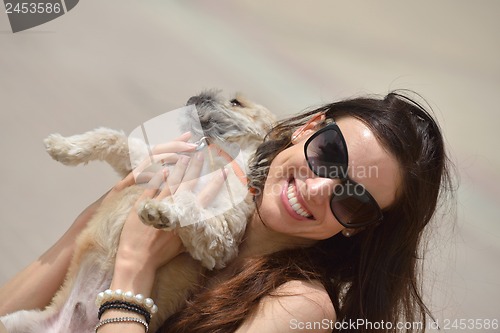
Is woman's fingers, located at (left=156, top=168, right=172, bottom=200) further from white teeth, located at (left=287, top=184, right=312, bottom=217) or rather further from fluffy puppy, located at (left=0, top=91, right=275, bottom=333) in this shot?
white teeth, located at (left=287, top=184, right=312, bottom=217)

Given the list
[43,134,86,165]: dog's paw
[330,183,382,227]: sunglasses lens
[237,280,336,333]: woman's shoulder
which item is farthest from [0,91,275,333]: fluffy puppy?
[330,183,382,227]: sunglasses lens

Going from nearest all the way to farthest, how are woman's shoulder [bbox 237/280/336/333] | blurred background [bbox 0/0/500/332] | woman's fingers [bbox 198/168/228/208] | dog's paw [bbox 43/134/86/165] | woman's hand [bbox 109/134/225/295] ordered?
woman's shoulder [bbox 237/280/336/333], woman's hand [bbox 109/134/225/295], woman's fingers [bbox 198/168/228/208], dog's paw [bbox 43/134/86/165], blurred background [bbox 0/0/500/332]

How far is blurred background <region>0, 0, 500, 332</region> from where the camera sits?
8.08 feet

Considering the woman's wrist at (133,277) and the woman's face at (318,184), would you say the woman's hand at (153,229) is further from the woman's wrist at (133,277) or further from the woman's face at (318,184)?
the woman's face at (318,184)

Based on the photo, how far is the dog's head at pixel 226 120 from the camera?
1.75 metres

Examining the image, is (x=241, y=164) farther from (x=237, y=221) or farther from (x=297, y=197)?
(x=297, y=197)

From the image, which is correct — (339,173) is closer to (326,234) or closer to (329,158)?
(329,158)

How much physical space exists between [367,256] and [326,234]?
173mm

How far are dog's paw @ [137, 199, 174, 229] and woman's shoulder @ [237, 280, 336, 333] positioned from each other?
14.0 inches

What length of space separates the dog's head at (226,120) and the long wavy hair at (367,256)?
115 millimetres

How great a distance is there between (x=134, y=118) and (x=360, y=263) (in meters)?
1.31

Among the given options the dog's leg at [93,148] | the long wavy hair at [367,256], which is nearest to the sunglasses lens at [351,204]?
the long wavy hair at [367,256]

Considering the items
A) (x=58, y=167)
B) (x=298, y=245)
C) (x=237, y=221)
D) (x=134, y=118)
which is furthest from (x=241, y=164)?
(x=58, y=167)

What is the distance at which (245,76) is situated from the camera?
2.66 metres
